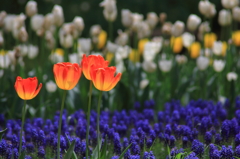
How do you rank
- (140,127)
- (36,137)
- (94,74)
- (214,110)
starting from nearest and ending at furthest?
(94,74)
(36,137)
(140,127)
(214,110)

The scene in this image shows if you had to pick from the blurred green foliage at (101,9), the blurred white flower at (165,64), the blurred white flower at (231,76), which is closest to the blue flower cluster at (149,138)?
the blurred white flower at (231,76)

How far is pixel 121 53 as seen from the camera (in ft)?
14.3

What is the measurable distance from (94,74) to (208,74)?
9.01ft

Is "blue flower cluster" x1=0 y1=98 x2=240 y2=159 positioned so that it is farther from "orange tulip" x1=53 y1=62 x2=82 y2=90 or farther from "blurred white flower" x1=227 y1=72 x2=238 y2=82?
"blurred white flower" x1=227 y1=72 x2=238 y2=82

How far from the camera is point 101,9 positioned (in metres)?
9.49

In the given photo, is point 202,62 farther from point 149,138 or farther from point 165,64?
point 149,138

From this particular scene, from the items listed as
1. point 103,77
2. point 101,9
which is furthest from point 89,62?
point 101,9

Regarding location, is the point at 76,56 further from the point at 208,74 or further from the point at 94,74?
the point at 94,74

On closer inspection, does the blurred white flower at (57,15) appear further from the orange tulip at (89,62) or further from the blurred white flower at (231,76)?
the orange tulip at (89,62)

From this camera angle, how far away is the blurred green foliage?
913 cm

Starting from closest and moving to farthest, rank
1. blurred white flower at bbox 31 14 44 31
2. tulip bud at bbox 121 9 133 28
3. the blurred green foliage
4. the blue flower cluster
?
the blue flower cluster → tulip bud at bbox 121 9 133 28 → blurred white flower at bbox 31 14 44 31 → the blurred green foliage

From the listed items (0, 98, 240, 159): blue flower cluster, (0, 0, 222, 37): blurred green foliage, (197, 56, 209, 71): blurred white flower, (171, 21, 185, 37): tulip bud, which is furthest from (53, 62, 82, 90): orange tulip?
(0, 0, 222, 37): blurred green foliage

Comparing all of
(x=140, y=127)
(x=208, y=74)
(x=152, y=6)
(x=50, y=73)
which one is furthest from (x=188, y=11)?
(x=140, y=127)

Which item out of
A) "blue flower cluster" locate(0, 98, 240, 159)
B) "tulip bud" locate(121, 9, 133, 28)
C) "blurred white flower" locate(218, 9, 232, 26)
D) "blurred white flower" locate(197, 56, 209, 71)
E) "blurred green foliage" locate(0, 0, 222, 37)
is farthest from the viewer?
"blurred green foliage" locate(0, 0, 222, 37)
